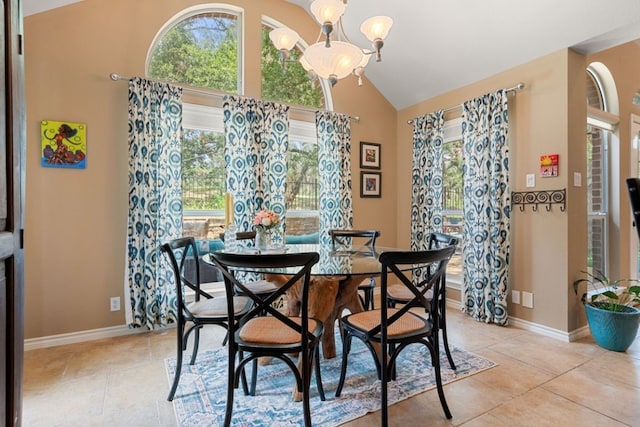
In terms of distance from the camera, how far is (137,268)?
2912mm

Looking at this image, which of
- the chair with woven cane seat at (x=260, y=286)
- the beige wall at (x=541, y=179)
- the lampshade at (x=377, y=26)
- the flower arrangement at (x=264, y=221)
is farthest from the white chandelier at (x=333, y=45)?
the beige wall at (x=541, y=179)

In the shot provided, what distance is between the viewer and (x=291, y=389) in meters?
2.05

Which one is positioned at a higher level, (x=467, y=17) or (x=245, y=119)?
(x=467, y=17)

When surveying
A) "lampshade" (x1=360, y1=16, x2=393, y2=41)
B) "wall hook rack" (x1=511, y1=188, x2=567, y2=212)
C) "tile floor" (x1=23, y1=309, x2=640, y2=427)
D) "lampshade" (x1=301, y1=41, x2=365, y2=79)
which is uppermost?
"lampshade" (x1=360, y1=16, x2=393, y2=41)

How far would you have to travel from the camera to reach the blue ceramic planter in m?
2.54

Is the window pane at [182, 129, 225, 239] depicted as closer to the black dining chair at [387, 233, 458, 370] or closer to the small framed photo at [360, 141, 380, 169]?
the small framed photo at [360, 141, 380, 169]

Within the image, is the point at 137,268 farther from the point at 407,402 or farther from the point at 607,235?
the point at 607,235

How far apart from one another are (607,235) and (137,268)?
198 inches

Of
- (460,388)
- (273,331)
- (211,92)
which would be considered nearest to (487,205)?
(460,388)

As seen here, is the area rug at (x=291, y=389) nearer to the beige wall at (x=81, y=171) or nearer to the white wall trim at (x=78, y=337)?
the white wall trim at (x=78, y=337)

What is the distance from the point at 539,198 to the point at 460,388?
6.23 ft

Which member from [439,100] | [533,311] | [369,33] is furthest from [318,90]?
[533,311]

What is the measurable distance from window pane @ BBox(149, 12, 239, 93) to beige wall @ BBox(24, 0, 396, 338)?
171mm

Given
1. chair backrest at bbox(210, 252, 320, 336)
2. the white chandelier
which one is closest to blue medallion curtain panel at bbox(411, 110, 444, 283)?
the white chandelier
